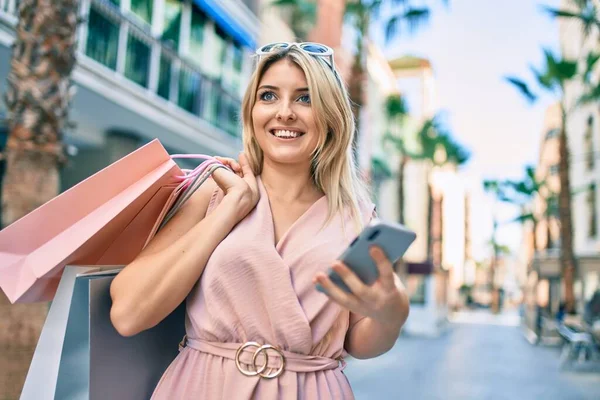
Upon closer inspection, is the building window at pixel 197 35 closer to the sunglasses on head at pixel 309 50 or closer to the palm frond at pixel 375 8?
the palm frond at pixel 375 8

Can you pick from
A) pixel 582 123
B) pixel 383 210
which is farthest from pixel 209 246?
pixel 383 210

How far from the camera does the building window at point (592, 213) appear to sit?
2631 centimetres

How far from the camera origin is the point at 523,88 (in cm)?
1948

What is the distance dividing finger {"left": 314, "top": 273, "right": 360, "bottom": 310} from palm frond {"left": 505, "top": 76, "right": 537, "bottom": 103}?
756 inches

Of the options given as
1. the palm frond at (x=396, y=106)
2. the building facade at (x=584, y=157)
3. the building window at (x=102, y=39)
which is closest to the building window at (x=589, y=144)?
the building facade at (x=584, y=157)

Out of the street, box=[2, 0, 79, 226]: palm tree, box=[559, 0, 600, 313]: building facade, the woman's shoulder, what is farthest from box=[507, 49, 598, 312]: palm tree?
the woman's shoulder

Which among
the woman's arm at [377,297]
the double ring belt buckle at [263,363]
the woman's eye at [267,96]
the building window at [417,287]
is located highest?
the woman's eye at [267,96]

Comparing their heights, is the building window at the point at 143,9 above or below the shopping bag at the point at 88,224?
above

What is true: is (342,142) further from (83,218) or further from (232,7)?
(232,7)

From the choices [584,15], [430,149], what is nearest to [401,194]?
[430,149]

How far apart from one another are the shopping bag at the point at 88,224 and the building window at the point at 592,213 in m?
26.5

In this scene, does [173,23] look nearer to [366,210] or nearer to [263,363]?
[366,210]

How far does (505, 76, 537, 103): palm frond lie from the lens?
19250 mm

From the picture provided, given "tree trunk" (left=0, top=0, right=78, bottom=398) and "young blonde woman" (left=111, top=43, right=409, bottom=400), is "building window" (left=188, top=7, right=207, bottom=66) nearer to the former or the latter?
"tree trunk" (left=0, top=0, right=78, bottom=398)
